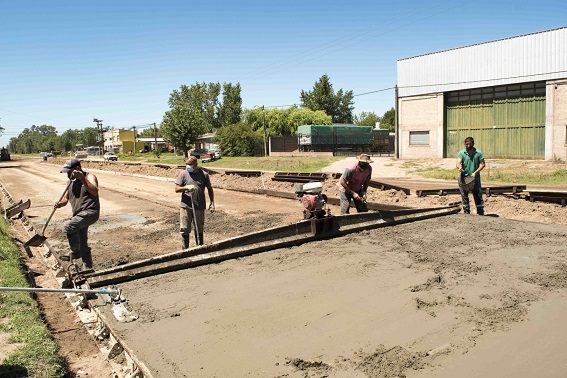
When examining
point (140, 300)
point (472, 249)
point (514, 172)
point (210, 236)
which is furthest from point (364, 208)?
point (514, 172)

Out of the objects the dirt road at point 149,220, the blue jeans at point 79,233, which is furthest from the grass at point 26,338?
the dirt road at point 149,220

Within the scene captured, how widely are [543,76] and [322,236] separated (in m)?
24.2

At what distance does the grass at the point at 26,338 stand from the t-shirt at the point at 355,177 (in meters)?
4.72

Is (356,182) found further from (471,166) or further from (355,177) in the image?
(471,166)

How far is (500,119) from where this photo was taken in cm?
2820

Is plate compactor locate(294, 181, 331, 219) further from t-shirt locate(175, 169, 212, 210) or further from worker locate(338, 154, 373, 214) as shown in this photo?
t-shirt locate(175, 169, 212, 210)

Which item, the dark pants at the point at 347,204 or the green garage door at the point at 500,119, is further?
the green garage door at the point at 500,119

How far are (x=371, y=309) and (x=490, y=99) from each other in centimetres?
2773

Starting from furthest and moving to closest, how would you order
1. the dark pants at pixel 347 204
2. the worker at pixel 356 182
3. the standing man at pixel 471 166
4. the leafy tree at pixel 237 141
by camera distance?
1. the leafy tree at pixel 237 141
2. the standing man at pixel 471 166
3. the dark pants at pixel 347 204
4. the worker at pixel 356 182

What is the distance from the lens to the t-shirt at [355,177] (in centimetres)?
770

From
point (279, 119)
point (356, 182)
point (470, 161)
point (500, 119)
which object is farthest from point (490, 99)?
point (279, 119)

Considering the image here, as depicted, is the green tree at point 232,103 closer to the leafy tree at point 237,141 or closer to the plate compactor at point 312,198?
the leafy tree at point 237,141

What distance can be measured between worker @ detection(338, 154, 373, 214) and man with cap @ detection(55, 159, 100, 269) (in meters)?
3.66

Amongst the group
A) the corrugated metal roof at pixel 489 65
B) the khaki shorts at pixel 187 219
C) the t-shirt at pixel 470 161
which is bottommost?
the khaki shorts at pixel 187 219
